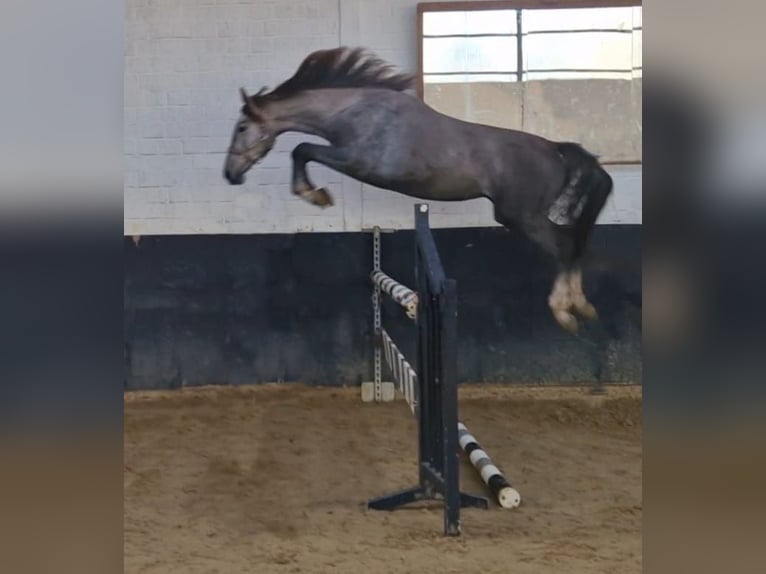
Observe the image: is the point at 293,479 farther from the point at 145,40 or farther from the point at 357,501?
the point at 145,40

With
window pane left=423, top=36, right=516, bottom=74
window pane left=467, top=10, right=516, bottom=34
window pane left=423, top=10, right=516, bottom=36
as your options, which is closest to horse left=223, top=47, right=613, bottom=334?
window pane left=423, top=36, right=516, bottom=74

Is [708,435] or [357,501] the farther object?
[357,501]

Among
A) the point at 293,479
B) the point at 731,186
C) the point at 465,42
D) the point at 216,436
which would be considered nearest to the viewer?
the point at 731,186

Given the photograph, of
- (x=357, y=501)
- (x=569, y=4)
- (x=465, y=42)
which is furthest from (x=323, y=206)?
(x=357, y=501)

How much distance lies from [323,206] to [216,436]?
1194 millimetres

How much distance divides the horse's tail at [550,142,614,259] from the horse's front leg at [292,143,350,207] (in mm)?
1032

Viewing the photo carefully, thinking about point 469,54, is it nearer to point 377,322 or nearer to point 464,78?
point 464,78

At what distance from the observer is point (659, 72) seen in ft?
1.90

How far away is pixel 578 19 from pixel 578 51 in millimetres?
143

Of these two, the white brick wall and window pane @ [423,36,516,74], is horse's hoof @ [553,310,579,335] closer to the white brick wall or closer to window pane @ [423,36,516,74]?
the white brick wall

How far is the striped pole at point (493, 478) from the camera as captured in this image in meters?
2.18

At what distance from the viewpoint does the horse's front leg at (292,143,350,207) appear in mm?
3703

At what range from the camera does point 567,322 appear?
3.79m

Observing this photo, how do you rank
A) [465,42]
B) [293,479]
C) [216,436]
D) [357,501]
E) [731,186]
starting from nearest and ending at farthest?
[731,186]
[357,501]
[293,479]
[216,436]
[465,42]
